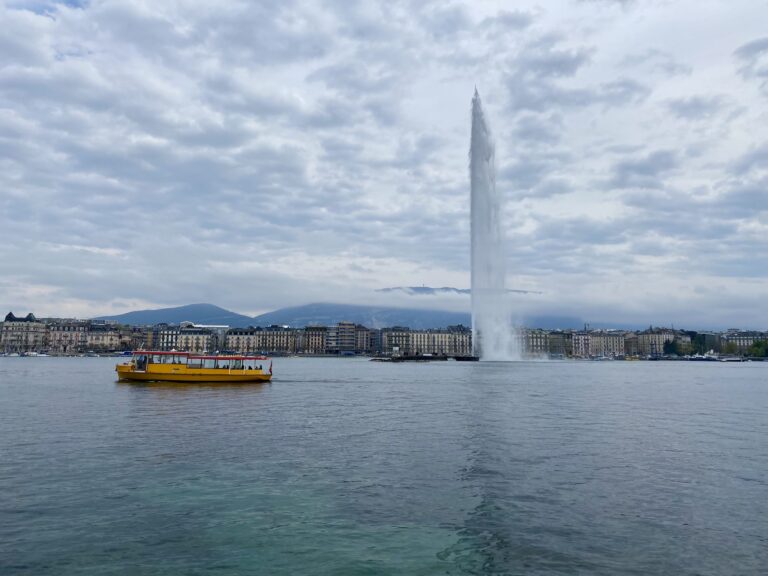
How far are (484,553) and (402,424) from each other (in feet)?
61.4

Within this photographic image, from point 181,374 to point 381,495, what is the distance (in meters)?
50.6

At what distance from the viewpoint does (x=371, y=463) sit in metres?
21.3

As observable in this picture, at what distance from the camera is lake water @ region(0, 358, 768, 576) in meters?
12.5

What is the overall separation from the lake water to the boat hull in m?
28.6

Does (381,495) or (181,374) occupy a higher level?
(181,374)

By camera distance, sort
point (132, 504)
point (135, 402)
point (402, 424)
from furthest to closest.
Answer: point (135, 402)
point (402, 424)
point (132, 504)

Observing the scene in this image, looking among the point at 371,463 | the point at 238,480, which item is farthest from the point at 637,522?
→ the point at 238,480

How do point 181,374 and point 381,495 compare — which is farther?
point 181,374

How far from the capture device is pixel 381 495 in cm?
1700

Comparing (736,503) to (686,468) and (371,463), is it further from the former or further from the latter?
(371,463)

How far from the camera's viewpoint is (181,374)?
63344 mm

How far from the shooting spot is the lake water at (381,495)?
40.9 feet

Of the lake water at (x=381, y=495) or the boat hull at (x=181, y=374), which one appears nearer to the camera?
the lake water at (x=381, y=495)

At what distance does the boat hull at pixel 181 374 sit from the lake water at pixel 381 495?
1126 inches
